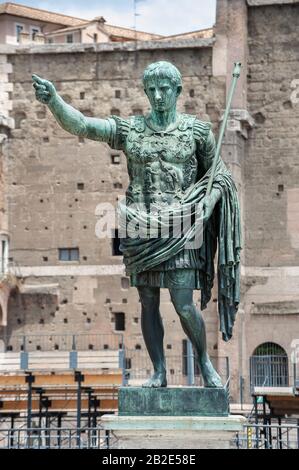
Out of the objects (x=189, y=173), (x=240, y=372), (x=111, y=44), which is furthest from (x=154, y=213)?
(x=111, y=44)

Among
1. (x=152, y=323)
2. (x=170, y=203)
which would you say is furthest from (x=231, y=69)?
(x=152, y=323)

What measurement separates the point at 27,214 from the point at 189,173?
84.7ft

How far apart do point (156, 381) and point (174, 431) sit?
46 centimetres

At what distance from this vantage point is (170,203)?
7570mm

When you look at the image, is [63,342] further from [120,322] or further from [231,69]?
[231,69]

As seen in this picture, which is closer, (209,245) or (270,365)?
(209,245)

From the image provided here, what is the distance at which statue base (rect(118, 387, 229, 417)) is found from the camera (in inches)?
287

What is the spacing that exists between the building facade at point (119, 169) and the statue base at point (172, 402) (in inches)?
969

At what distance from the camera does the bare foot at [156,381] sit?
7.39 metres

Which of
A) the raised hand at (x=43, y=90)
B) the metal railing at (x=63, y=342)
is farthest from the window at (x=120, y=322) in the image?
the raised hand at (x=43, y=90)

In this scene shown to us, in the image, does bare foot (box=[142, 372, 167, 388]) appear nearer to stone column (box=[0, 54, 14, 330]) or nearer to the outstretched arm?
the outstretched arm

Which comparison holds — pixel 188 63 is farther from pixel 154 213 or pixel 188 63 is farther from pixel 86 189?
pixel 154 213

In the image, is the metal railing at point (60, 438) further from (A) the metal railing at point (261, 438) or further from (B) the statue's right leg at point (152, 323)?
(A) the metal railing at point (261, 438)

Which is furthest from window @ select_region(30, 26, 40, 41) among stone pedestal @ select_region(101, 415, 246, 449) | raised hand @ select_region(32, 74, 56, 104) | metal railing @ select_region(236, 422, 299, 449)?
stone pedestal @ select_region(101, 415, 246, 449)
